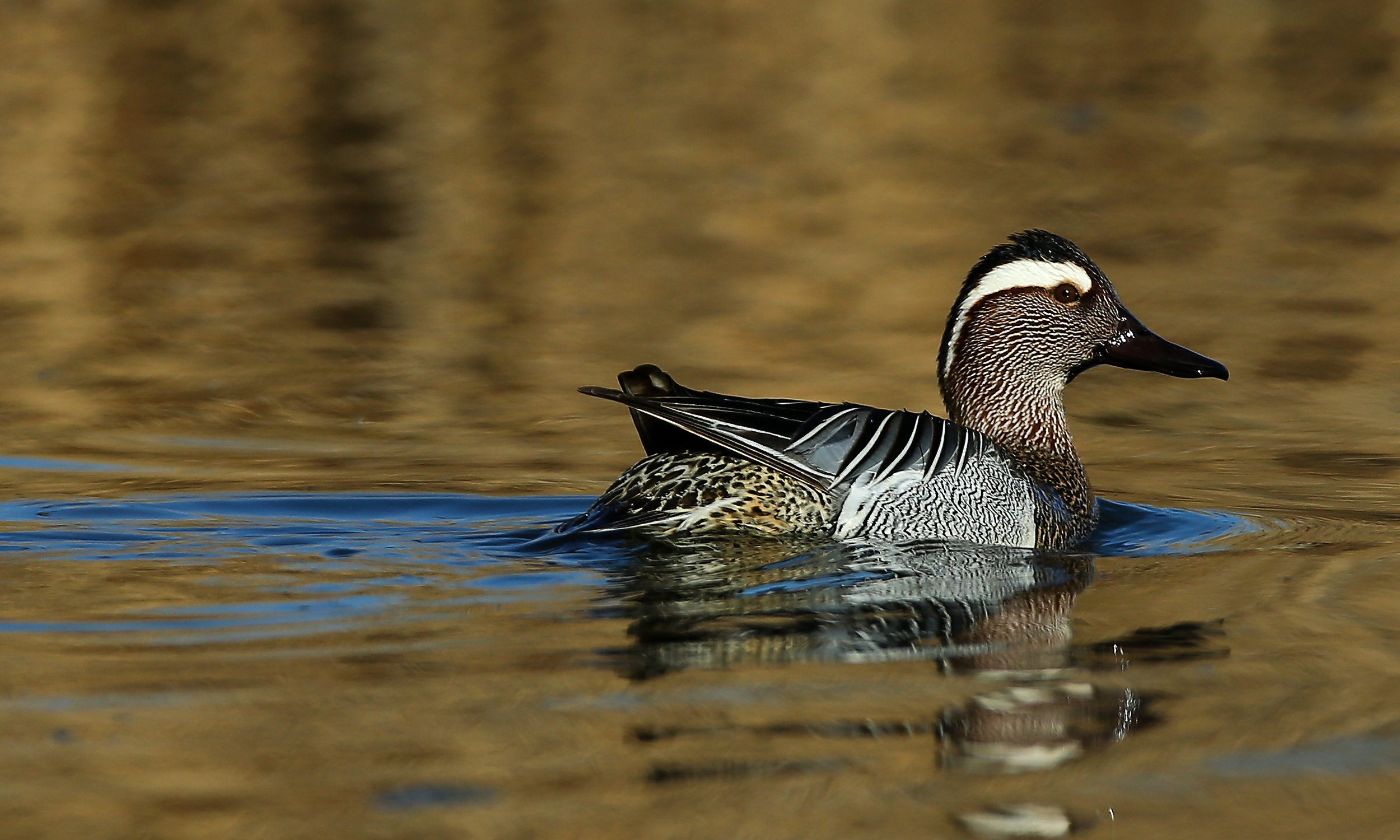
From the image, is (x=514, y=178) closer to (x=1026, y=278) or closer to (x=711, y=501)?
(x=1026, y=278)

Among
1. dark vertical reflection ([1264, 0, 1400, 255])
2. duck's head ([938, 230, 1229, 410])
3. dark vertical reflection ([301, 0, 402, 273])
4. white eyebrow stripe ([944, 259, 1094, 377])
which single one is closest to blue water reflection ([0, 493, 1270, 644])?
duck's head ([938, 230, 1229, 410])

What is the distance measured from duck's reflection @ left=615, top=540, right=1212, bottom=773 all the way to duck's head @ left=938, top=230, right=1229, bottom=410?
3.45ft

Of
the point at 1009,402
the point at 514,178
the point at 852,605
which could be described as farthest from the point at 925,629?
the point at 514,178

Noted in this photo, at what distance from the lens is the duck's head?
7035 millimetres

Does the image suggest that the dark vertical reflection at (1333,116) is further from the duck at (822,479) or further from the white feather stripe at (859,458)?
the white feather stripe at (859,458)

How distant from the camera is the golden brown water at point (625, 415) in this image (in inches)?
154

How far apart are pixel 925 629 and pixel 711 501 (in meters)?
1.20

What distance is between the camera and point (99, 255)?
1140 centimetres

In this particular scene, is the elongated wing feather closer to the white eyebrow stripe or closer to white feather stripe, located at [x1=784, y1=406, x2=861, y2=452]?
white feather stripe, located at [x1=784, y1=406, x2=861, y2=452]

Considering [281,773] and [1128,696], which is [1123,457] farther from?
[281,773]

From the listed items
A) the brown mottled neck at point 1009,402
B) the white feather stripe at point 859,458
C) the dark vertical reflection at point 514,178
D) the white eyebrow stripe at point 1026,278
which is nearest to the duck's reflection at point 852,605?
the white feather stripe at point 859,458

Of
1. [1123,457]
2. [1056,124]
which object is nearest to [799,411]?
[1123,457]

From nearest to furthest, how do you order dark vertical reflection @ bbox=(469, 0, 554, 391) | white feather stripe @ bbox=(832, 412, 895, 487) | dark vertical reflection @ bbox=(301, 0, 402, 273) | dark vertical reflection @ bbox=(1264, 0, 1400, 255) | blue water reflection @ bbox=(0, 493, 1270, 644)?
blue water reflection @ bbox=(0, 493, 1270, 644) < white feather stripe @ bbox=(832, 412, 895, 487) < dark vertical reflection @ bbox=(469, 0, 554, 391) < dark vertical reflection @ bbox=(301, 0, 402, 273) < dark vertical reflection @ bbox=(1264, 0, 1400, 255)

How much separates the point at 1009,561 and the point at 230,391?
4.00 meters
